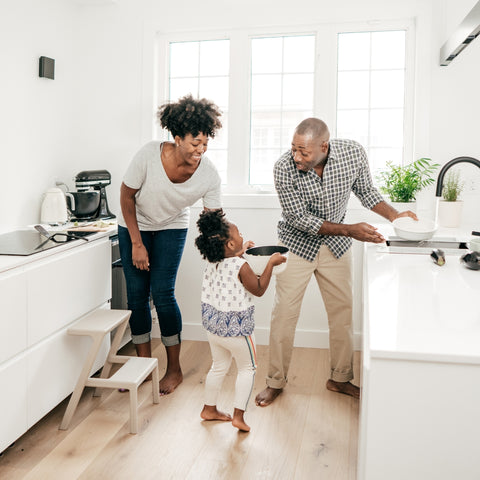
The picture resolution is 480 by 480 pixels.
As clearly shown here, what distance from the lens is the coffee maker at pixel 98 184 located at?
3.23 meters

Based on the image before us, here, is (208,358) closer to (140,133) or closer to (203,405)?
(203,405)

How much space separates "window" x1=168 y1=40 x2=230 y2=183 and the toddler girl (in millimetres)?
1431

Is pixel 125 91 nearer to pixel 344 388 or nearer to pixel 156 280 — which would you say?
pixel 156 280

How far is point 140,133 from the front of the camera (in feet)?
11.5

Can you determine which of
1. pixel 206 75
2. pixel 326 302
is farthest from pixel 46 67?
pixel 326 302

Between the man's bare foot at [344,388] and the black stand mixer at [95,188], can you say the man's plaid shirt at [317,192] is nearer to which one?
the man's bare foot at [344,388]

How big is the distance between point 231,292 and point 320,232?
58 cm

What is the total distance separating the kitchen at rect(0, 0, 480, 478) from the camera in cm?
295

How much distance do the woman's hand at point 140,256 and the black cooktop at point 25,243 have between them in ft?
1.04

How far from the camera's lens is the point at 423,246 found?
92.7 inches

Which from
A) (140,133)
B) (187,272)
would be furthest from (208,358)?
(140,133)

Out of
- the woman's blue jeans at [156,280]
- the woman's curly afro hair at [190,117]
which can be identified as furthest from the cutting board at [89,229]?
the woman's curly afro hair at [190,117]

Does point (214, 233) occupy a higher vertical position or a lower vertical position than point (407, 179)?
lower

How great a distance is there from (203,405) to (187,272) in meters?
1.15
